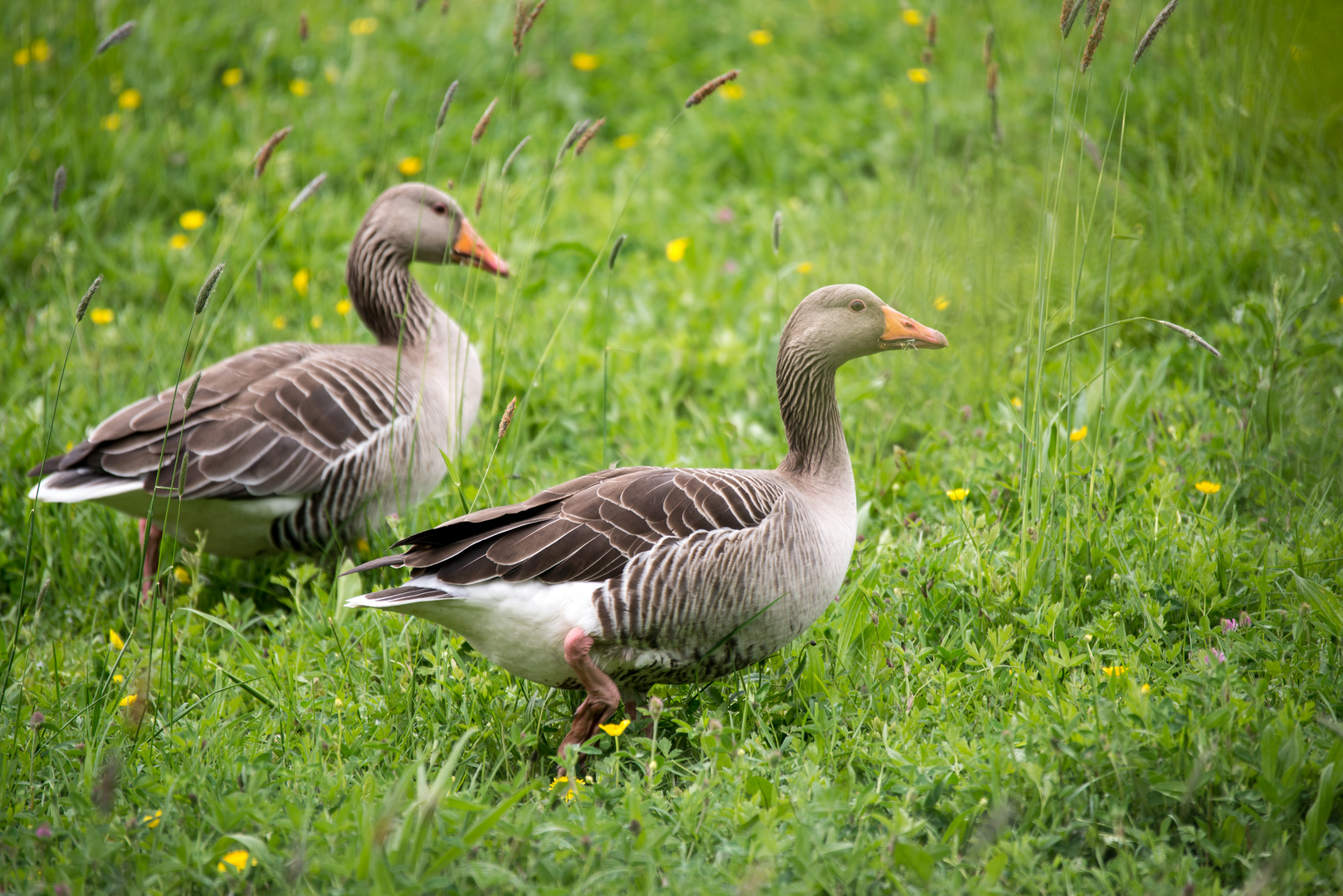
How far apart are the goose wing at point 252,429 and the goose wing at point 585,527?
1173 millimetres

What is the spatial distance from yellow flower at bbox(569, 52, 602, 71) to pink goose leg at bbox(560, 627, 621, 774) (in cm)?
617

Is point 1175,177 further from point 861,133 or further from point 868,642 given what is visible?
point 868,642

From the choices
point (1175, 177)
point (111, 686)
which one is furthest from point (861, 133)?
point (111, 686)

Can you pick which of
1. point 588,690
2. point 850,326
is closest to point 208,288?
point 588,690

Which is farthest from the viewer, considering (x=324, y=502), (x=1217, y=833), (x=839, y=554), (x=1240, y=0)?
(x=1240, y=0)

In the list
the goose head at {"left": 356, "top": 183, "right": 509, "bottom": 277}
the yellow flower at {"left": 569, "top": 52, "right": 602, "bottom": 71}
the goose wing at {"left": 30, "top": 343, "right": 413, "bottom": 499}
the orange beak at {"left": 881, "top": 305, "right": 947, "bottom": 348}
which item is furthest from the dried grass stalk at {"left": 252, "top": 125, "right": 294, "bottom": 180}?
the yellow flower at {"left": 569, "top": 52, "right": 602, "bottom": 71}

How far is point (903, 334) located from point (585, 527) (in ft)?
4.61

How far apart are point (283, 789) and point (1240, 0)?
6.54 m

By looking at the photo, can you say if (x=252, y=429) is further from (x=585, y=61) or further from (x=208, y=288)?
(x=585, y=61)

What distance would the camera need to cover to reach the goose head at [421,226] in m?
5.25

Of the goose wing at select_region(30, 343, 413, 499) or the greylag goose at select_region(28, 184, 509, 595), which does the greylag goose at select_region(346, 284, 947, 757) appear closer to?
the greylag goose at select_region(28, 184, 509, 595)

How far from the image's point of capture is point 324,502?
463cm

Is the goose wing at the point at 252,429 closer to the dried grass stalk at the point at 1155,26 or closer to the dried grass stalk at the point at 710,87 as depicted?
the dried grass stalk at the point at 710,87

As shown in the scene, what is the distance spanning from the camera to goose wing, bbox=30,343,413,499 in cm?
432
